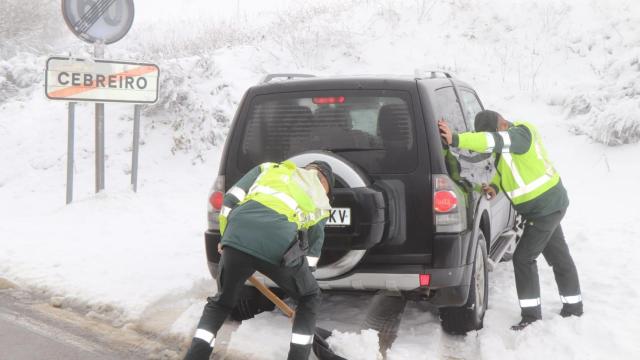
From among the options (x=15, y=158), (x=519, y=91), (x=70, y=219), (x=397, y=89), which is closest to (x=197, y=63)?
(x=15, y=158)

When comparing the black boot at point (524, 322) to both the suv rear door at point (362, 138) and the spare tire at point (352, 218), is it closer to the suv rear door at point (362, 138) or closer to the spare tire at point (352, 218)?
the suv rear door at point (362, 138)

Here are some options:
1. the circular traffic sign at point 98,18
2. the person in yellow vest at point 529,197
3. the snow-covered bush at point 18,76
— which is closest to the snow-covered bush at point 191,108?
the circular traffic sign at point 98,18

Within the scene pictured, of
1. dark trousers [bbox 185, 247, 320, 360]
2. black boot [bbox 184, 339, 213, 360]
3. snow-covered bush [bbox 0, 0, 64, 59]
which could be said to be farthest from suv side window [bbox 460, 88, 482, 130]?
snow-covered bush [bbox 0, 0, 64, 59]

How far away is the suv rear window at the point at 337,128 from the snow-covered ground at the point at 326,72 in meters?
1.25

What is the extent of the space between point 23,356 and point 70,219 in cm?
489

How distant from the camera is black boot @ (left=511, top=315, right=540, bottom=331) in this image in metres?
4.63

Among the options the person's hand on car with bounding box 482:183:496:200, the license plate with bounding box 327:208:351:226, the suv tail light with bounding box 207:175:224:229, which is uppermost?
the person's hand on car with bounding box 482:183:496:200

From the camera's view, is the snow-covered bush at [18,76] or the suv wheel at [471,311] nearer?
the suv wheel at [471,311]

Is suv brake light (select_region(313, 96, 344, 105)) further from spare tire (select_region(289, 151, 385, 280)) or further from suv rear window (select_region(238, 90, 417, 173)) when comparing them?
spare tire (select_region(289, 151, 385, 280))

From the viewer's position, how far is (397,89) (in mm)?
4332

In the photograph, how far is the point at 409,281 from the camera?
13.7ft

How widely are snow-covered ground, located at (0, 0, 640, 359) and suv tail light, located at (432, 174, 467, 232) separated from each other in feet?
2.88

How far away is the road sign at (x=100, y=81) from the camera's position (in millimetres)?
8977

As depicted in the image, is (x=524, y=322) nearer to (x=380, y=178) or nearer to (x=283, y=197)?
(x=380, y=178)
